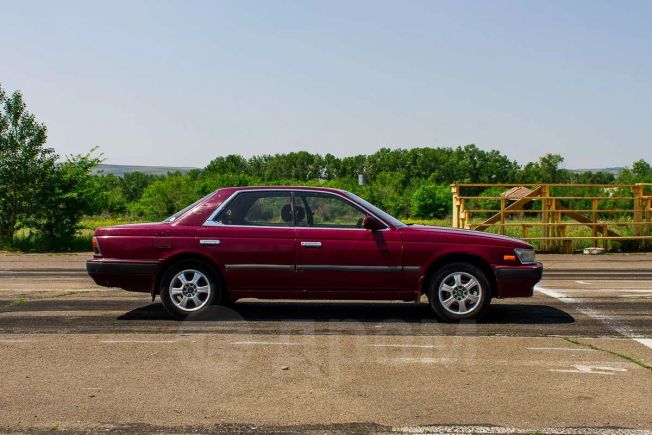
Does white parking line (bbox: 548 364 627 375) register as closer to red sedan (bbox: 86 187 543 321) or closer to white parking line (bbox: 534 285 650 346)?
white parking line (bbox: 534 285 650 346)

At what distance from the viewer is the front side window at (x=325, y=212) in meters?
9.41

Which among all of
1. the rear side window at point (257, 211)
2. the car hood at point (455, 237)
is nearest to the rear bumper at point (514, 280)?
the car hood at point (455, 237)

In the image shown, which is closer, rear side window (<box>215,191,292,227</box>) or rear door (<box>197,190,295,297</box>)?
rear door (<box>197,190,295,297</box>)

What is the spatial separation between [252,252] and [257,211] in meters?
0.55

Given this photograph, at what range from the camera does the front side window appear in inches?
371

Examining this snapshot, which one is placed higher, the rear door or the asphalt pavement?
the rear door

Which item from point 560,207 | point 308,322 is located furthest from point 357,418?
point 560,207

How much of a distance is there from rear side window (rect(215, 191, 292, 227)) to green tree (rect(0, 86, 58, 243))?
15.1m

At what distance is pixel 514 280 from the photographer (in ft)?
30.3

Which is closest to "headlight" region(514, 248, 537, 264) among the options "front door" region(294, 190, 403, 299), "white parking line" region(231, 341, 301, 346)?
"front door" region(294, 190, 403, 299)

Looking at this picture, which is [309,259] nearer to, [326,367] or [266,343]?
[266,343]

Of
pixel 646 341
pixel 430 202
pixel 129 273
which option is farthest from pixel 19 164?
pixel 430 202

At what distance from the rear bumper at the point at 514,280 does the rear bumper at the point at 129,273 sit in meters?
4.08

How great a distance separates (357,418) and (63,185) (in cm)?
1961
